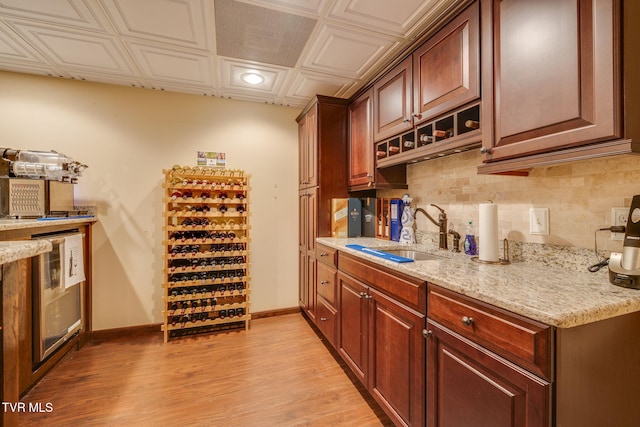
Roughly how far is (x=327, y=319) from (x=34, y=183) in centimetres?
248

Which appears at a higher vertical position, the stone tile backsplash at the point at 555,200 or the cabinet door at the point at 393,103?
the cabinet door at the point at 393,103

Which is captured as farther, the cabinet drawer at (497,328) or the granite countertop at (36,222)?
the granite countertop at (36,222)

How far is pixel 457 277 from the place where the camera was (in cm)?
117

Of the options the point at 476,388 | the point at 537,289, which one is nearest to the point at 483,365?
the point at 476,388

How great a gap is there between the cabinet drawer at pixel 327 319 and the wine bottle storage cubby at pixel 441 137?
130cm

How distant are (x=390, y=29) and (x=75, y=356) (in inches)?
141

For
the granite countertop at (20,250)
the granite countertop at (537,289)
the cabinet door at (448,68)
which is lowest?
the granite countertop at (537,289)

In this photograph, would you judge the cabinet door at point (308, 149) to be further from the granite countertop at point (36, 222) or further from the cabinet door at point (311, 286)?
the granite countertop at point (36, 222)

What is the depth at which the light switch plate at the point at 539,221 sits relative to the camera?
141 centimetres

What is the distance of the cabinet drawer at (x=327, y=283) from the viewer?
2.28 metres

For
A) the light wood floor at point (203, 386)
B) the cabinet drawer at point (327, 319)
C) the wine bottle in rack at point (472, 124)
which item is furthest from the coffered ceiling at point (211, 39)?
the light wood floor at point (203, 386)

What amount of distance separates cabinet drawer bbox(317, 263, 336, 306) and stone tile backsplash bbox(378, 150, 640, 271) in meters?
1.00

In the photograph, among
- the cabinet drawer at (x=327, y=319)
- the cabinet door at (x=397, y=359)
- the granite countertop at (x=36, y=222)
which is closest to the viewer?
the cabinet door at (x=397, y=359)

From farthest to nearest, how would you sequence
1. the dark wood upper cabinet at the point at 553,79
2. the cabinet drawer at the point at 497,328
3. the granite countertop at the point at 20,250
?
1. the dark wood upper cabinet at the point at 553,79
2. the cabinet drawer at the point at 497,328
3. the granite countertop at the point at 20,250
